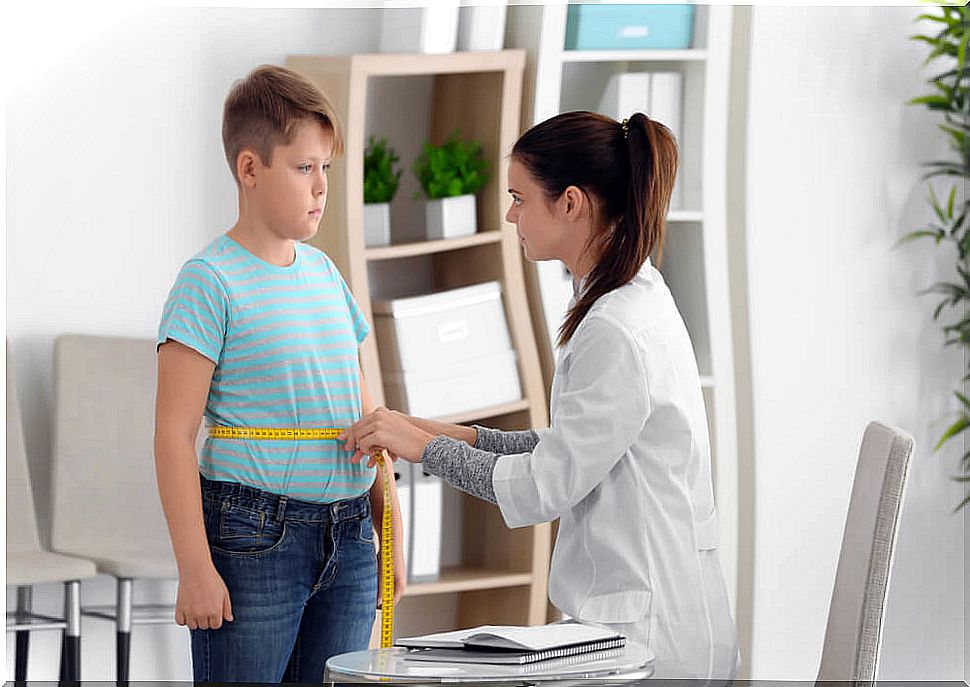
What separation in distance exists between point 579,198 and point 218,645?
78 cm

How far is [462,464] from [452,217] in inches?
51.0

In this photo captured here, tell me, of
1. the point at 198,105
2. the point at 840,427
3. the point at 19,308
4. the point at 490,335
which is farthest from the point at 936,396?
the point at 19,308

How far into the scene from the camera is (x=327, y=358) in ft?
5.79

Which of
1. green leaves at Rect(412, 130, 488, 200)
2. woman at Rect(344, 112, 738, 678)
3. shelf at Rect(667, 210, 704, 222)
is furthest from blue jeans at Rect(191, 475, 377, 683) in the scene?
shelf at Rect(667, 210, 704, 222)

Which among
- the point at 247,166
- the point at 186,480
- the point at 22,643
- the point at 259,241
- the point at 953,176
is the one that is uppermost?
the point at 953,176

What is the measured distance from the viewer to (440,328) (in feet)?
9.25

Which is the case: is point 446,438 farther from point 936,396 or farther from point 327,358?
point 936,396

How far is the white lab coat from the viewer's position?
5.06 ft

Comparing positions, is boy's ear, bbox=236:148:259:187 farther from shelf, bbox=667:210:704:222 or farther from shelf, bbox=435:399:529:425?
shelf, bbox=667:210:704:222

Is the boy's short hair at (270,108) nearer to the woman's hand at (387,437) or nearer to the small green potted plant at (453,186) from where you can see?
the woman's hand at (387,437)

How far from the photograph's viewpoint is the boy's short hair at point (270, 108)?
176 centimetres

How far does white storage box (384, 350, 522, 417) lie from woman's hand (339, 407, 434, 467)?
1.04m

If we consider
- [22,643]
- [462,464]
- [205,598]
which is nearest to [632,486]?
[462,464]

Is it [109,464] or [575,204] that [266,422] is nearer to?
[575,204]
